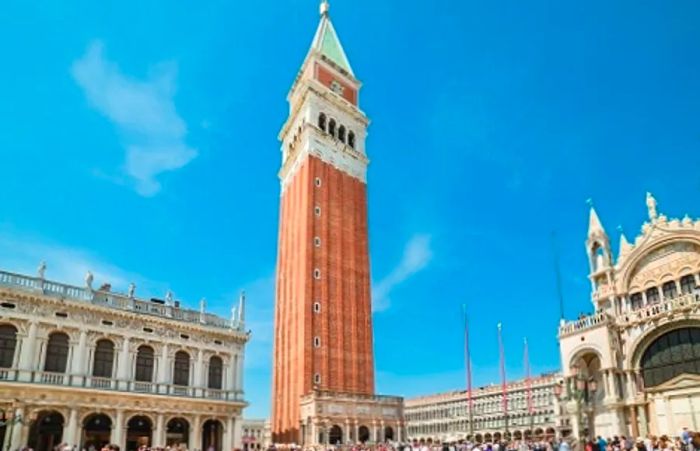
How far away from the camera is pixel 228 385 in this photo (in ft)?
113

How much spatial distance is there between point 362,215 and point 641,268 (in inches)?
1126

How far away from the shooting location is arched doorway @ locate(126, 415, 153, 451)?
97.6 feet

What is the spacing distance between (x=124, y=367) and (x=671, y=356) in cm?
3136

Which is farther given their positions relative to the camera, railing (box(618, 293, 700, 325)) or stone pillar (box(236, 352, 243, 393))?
stone pillar (box(236, 352, 243, 393))

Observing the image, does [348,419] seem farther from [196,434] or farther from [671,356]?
[671,356]

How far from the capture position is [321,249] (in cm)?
4959

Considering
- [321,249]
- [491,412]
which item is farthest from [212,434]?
[491,412]

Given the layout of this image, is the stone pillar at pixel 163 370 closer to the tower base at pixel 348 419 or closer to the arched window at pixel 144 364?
the arched window at pixel 144 364

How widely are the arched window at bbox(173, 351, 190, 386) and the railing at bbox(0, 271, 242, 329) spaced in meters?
2.23

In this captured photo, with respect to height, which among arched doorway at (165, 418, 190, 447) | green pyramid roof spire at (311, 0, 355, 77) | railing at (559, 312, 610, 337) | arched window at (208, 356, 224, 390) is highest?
green pyramid roof spire at (311, 0, 355, 77)

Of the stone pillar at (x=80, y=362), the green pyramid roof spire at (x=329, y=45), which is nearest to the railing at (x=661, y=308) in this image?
the stone pillar at (x=80, y=362)

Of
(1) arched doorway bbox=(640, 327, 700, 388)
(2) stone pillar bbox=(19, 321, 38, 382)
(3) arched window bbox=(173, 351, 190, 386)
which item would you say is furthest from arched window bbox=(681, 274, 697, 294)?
(2) stone pillar bbox=(19, 321, 38, 382)

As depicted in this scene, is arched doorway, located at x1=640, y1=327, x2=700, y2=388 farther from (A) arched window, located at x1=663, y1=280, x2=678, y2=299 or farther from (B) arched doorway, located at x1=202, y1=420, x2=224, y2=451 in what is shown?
(B) arched doorway, located at x1=202, y1=420, x2=224, y2=451

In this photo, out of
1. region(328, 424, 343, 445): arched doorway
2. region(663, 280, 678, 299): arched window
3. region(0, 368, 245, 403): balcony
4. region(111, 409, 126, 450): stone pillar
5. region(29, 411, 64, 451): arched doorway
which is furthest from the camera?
region(328, 424, 343, 445): arched doorway
